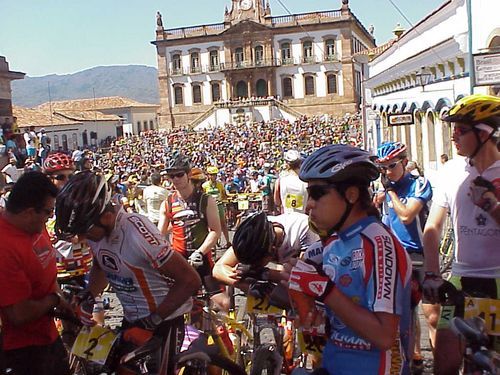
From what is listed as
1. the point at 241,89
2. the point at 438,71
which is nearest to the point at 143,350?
the point at 438,71

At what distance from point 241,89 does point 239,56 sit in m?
4.03

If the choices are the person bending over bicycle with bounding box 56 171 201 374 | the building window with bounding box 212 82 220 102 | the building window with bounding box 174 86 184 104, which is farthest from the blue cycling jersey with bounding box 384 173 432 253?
the building window with bounding box 174 86 184 104

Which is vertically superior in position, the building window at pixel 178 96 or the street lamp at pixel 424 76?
the building window at pixel 178 96

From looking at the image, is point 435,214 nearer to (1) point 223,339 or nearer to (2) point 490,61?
(1) point 223,339

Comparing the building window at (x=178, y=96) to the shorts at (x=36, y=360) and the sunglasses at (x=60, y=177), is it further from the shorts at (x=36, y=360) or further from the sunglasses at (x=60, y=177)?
the shorts at (x=36, y=360)

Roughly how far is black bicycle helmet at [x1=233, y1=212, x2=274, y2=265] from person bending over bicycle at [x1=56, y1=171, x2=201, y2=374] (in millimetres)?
478

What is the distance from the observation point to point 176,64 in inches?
3371

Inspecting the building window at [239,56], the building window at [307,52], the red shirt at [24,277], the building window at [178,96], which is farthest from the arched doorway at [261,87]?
the red shirt at [24,277]

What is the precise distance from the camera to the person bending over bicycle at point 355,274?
8.02ft

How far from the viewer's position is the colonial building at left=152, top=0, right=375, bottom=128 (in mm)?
A: 79250

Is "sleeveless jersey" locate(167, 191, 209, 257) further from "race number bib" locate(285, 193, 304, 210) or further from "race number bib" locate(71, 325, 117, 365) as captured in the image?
"race number bib" locate(71, 325, 117, 365)

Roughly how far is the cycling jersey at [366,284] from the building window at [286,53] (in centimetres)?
8004

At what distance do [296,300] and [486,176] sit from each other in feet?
5.66

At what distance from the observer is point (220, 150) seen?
4416 cm
